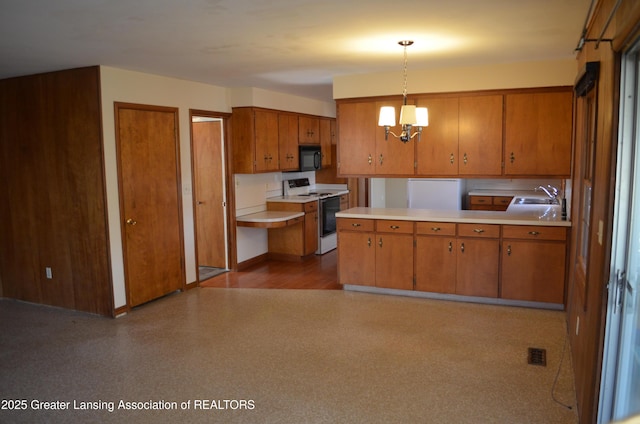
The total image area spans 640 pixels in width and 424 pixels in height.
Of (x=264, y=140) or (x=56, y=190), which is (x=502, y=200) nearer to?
(x=264, y=140)

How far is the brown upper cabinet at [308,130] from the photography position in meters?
7.27

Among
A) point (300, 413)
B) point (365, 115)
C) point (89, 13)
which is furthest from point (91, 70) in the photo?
point (300, 413)

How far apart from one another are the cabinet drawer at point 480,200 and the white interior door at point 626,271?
613cm

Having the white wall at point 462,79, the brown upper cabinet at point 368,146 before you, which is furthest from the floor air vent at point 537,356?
the white wall at point 462,79

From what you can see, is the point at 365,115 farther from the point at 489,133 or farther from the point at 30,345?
the point at 30,345

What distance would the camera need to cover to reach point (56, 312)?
493 cm

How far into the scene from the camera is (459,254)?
493 centimetres

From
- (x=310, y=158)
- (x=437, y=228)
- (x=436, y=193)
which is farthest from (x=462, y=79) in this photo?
(x=436, y=193)

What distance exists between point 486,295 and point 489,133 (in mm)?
1674

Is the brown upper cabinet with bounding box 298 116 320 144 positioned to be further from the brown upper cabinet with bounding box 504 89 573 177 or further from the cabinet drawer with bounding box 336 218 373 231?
the brown upper cabinet with bounding box 504 89 573 177

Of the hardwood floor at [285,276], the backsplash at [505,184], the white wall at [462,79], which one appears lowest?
the hardwood floor at [285,276]

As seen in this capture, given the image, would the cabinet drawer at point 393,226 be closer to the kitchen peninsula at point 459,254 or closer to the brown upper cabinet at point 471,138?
the kitchen peninsula at point 459,254

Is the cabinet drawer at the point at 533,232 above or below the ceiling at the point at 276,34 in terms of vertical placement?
below

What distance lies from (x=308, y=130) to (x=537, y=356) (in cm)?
487
